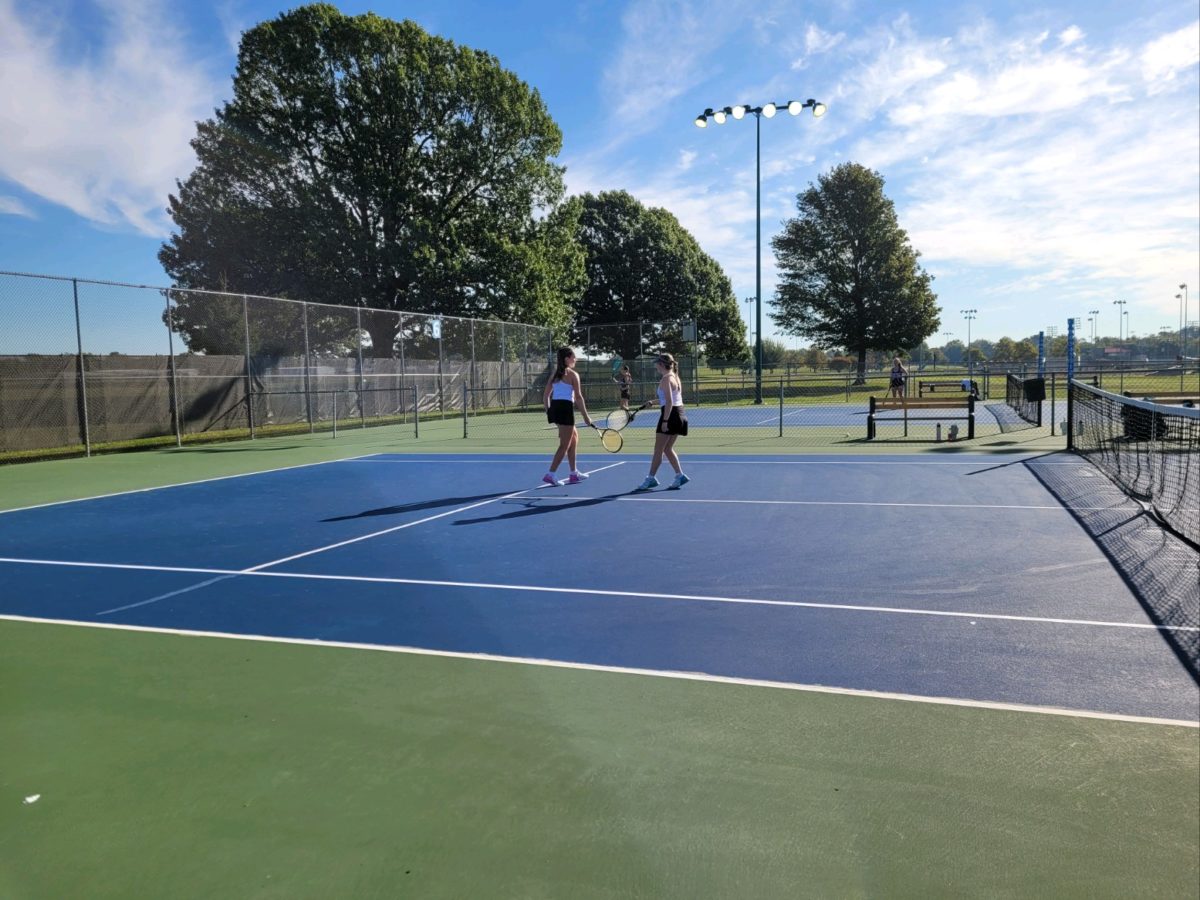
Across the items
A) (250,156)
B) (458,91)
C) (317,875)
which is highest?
(458,91)

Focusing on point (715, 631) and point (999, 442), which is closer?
point (715, 631)

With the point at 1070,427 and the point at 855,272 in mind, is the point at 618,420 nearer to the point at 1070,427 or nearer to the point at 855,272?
the point at 1070,427

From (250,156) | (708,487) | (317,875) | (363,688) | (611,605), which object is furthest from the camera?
(250,156)

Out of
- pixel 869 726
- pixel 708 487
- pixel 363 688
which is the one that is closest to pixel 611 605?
pixel 363 688

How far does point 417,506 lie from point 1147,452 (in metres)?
9.93

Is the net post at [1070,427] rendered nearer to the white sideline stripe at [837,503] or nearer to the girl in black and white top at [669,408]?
the white sideline stripe at [837,503]

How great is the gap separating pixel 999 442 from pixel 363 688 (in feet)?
50.5

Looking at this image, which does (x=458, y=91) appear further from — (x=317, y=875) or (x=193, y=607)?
(x=317, y=875)

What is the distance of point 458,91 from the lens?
3528 cm

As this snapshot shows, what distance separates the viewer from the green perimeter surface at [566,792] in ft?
8.27

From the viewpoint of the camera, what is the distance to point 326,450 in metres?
18.5

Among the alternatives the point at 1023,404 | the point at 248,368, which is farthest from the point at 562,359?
the point at 1023,404

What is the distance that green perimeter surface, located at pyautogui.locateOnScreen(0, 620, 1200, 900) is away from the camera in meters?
2.52

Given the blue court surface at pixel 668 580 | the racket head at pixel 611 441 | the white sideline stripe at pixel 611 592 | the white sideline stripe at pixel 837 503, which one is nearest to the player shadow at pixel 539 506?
the blue court surface at pixel 668 580
